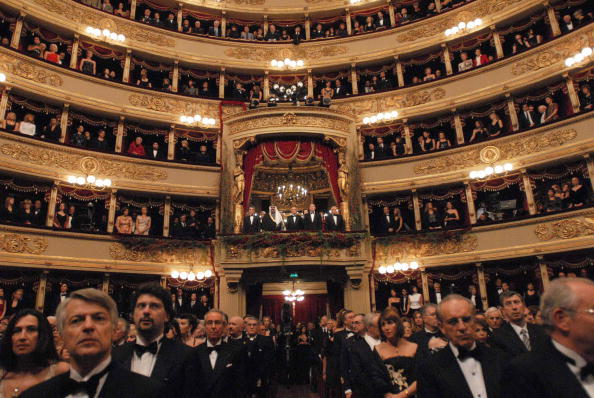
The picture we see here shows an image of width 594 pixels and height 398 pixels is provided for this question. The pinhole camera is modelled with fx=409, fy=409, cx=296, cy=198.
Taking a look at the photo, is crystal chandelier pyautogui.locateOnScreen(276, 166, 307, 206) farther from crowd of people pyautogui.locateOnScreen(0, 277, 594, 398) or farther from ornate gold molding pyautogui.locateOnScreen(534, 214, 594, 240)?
crowd of people pyautogui.locateOnScreen(0, 277, 594, 398)

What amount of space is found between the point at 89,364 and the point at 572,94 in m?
16.3

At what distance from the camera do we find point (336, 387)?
26.6 feet

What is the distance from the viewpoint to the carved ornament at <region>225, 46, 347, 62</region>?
18.9 meters

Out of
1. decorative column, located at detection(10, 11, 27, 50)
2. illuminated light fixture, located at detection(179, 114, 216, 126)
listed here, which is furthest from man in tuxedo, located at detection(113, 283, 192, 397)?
decorative column, located at detection(10, 11, 27, 50)

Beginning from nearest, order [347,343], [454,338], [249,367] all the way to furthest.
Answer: [454,338] → [347,343] → [249,367]

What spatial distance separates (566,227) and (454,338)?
12.1 metres

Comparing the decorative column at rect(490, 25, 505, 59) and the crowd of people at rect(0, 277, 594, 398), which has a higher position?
the decorative column at rect(490, 25, 505, 59)

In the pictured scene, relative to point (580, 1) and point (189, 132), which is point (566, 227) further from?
point (189, 132)

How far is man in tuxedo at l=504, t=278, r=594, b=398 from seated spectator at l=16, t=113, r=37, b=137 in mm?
15954

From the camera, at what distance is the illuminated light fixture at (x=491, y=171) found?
14043 millimetres

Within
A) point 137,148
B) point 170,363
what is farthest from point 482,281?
point 137,148

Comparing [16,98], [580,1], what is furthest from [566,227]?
[16,98]

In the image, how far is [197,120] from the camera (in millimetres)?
16906

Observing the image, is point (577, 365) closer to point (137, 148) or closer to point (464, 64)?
point (137, 148)
